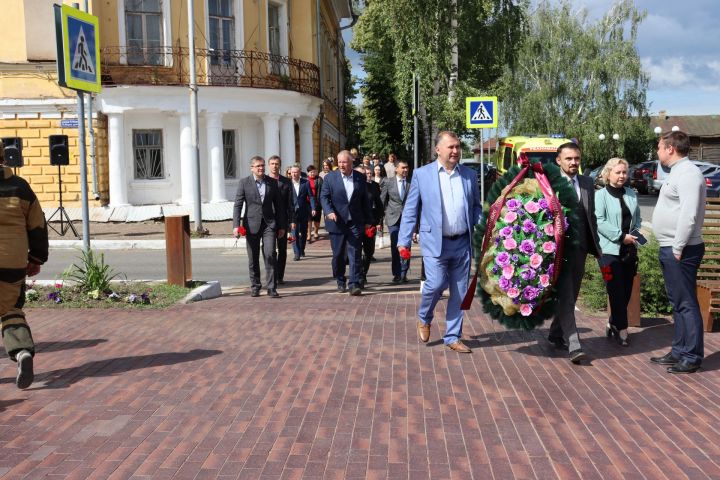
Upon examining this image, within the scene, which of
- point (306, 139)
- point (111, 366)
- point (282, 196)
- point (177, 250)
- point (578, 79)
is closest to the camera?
point (111, 366)

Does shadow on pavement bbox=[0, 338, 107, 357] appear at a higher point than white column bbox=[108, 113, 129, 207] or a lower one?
lower

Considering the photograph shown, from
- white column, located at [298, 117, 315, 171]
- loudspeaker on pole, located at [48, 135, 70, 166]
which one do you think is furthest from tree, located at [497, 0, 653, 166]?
loudspeaker on pole, located at [48, 135, 70, 166]

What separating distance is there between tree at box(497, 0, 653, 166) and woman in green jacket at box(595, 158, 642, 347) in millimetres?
41992

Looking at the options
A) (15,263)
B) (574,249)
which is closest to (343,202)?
(574,249)

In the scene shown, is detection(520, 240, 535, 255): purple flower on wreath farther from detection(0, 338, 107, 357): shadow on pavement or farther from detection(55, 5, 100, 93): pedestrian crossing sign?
detection(55, 5, 100, 93): pedestrian crossing sign

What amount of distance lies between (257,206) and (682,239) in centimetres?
594

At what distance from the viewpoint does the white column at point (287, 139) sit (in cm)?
2614

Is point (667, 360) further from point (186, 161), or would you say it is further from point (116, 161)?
point (116, 161)

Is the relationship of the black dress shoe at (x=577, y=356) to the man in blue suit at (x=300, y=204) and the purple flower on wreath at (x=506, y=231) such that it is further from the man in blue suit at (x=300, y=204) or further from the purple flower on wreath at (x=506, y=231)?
the man in blue suit at (x=300, y=204)

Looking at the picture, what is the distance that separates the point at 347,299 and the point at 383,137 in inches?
1447

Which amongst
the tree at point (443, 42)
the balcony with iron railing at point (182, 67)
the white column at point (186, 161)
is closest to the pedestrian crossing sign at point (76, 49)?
the balcony with iron railing at point (182, 67)

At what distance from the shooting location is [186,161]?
24.3m

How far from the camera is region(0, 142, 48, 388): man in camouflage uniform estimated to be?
5660mm

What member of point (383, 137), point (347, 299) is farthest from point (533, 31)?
point (347, 299)
